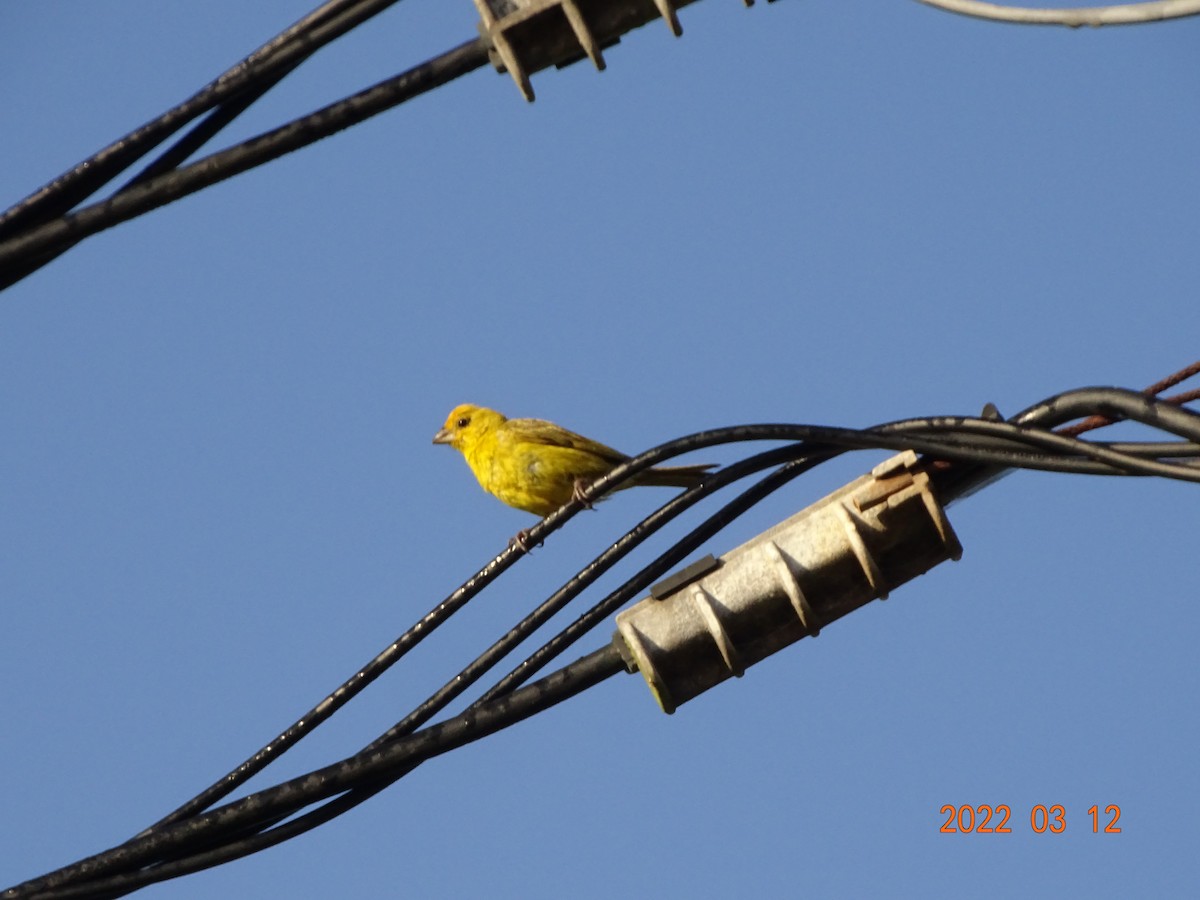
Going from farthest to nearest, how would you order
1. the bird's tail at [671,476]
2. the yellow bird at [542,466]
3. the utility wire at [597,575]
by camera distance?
the yellow bird at [542,466], the bird's tail at [671,476], the utility wire at [597,575]

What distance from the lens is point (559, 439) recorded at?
874cm

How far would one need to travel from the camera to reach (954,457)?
4547 mm

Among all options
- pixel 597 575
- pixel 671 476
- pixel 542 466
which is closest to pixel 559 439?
pixel 542 466

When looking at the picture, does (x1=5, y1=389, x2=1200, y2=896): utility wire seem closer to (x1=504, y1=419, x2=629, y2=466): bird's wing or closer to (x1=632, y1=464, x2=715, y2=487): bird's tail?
(x1=632, y1=464, x2=715, y2=487): bird's tail

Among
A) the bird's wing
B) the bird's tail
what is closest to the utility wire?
the bird's tail

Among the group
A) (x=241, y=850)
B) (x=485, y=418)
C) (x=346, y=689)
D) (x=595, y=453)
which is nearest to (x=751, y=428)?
(x=346, y=689)

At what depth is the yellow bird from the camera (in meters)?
8.57

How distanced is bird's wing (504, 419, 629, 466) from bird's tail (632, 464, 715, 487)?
1.47 feet

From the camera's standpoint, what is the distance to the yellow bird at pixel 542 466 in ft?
28.1

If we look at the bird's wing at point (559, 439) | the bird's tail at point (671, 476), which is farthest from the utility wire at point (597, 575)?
the bird's wing at point (559, 439)

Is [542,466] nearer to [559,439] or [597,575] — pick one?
[559,439]

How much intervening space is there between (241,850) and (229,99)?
207 cm

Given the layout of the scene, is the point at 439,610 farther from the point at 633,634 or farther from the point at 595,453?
the point at 595,453

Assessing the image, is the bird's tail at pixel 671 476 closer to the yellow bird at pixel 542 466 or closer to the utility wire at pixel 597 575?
the yellow bird at pixel 542 466
